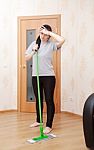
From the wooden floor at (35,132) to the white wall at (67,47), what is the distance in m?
0.38

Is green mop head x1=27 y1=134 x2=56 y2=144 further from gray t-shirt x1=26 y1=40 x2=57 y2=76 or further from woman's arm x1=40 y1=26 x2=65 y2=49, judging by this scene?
woman's arm x1=40 y1=26 x2=65 y2=49

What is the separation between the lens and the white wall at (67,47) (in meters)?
4.31

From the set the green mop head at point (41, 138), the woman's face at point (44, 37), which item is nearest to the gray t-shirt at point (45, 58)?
the woman's face at point (44, 37)

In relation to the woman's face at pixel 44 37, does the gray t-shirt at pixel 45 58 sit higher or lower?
lower

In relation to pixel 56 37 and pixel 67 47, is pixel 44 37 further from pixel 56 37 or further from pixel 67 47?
pixel 67 47

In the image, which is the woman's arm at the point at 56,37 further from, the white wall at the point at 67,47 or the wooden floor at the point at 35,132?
the wooden floor at the point at 35,132

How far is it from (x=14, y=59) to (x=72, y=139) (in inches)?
90.3

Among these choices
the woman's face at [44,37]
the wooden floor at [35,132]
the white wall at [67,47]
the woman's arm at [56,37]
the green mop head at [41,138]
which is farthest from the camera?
the white wall at [67,47]

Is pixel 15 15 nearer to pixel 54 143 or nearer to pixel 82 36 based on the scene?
pixel 82 36

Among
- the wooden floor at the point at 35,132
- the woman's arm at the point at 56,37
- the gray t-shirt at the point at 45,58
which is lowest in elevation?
the wooden floor at the point at 35,132

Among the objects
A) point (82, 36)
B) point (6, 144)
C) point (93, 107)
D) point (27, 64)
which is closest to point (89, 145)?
point (93, 107)

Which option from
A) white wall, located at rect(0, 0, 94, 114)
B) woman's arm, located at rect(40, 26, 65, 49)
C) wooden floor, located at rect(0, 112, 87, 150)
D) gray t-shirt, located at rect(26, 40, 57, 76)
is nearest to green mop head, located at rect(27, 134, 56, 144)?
wooden floor, located at rect(0, 112, 87, 150)

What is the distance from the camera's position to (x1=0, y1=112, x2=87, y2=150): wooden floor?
296 centimetres

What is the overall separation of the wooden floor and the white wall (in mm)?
383
